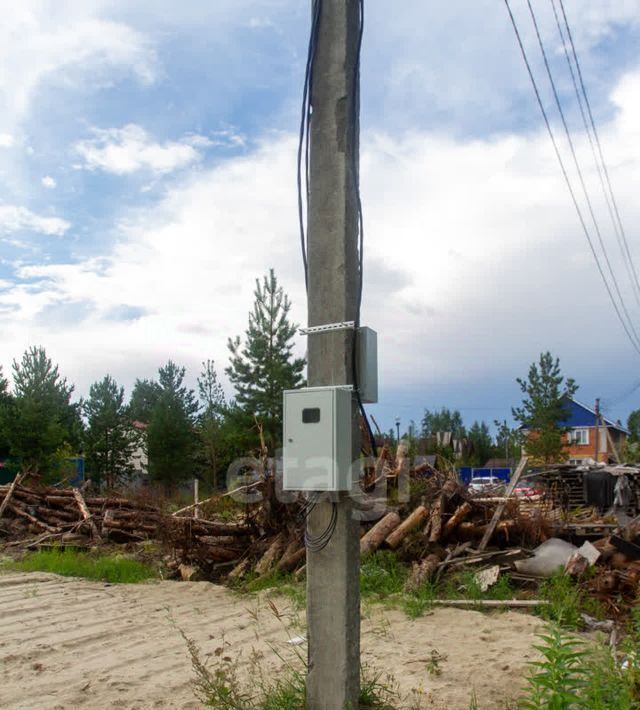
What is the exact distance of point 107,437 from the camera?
128 feet

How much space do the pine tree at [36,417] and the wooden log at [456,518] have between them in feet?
78.8

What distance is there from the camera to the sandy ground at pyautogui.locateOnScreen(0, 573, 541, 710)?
4.75 meters

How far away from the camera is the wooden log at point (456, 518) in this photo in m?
9.66

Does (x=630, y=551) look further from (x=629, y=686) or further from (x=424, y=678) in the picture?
(x=629, y=686)

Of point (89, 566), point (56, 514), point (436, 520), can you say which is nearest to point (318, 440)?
point (436, 520)

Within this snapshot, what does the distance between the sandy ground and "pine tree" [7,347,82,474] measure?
23.7 metres

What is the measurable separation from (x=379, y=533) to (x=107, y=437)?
105ft

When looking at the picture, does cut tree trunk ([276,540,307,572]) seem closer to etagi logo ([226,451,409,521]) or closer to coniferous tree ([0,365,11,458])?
etagi logo ([226,451,409,521])

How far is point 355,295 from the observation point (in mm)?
3998

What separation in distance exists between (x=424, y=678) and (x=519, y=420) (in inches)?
1481

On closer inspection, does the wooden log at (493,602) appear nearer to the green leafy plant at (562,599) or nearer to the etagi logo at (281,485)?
the green leafy plant at (562,599)

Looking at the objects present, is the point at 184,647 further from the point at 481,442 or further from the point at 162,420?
the point at 481,442

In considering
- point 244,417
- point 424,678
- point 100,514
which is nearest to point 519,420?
point 244,417

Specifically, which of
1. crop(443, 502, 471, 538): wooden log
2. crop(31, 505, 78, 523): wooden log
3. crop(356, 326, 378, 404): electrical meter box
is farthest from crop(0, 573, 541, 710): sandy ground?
crop(31, 505, 78, 523): wooden log
